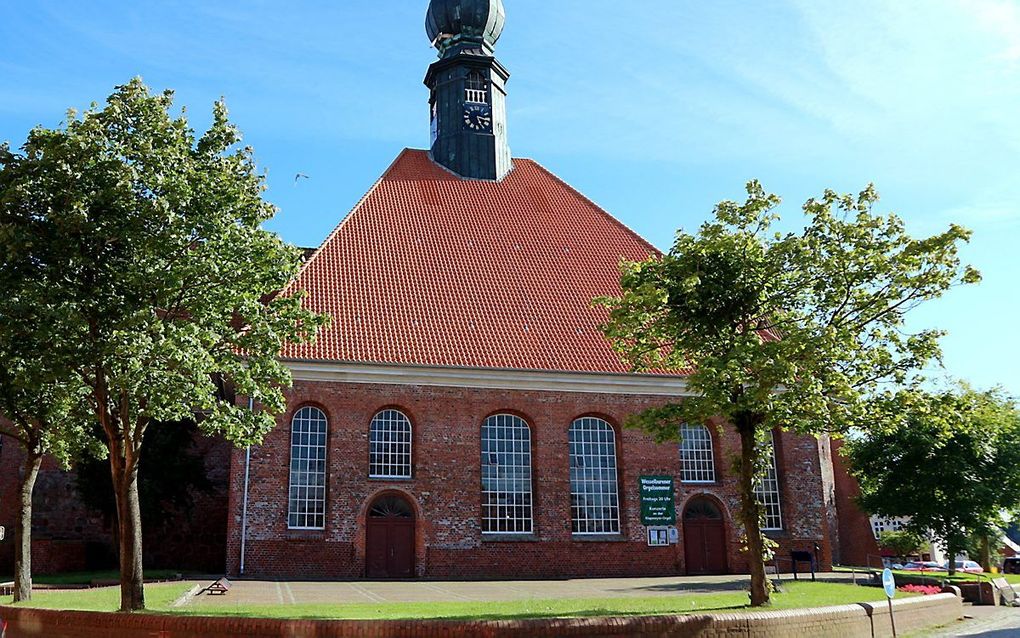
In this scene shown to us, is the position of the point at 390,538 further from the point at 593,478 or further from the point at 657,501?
the point at 657,501

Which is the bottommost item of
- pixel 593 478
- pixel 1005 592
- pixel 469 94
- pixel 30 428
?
pixel 1005 592

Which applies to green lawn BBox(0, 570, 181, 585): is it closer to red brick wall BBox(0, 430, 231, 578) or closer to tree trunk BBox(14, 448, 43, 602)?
red brick wall BBox(0, 430, 231, 578)

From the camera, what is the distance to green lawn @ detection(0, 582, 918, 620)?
13.1 meters

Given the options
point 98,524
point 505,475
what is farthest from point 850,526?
point 98,524

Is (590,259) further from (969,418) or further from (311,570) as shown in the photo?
(969,418)

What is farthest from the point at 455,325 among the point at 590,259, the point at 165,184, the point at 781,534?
the point at 165,184

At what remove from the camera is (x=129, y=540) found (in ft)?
44.0

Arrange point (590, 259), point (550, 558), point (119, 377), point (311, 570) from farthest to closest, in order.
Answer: point (590, 259) → point (550, 558) → point (311, 570) → point (119, 377)

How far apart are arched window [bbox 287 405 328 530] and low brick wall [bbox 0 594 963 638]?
31.7 feet

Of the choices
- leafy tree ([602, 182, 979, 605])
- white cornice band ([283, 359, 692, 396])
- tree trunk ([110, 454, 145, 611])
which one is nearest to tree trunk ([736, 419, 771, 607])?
leafy tree ([602, 182, 979, 605])

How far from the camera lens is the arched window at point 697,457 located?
87.1ft

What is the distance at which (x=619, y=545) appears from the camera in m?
25.0

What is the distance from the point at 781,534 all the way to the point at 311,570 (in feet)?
47.3

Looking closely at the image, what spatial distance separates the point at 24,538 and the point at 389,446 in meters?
10.1
